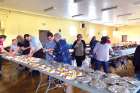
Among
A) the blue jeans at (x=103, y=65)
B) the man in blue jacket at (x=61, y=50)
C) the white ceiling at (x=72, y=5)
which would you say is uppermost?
the white ceiling at (x=72, y=5)

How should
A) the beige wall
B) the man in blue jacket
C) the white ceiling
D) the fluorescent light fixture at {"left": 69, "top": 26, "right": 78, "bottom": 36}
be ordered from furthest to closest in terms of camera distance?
1. the fluorescent light fixture at {"left": 69, "top": 26, "right": 78, "bottom": 36}
2. the beige wall
3. the white ceiling
4. the man in blue jacket

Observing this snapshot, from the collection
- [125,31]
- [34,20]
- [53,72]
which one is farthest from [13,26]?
[125,31]

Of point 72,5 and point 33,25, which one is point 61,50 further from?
point 33,25

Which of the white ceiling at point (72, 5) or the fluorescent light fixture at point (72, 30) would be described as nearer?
the white ceiling at point (72, 5)

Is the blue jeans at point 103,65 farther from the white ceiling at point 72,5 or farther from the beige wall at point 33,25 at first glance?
the beige wall at point 33,25

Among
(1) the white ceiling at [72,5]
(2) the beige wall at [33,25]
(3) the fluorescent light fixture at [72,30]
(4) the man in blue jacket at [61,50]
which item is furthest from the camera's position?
(3) the fluorescent light fixture at [72,30]

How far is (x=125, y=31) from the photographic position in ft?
51.3

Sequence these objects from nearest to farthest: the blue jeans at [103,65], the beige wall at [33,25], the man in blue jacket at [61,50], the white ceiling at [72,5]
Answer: the man in blue jacket at [61,50], the blue jeans at [103,65], the white ceiling at [72,5], the beige wall at [33,25]

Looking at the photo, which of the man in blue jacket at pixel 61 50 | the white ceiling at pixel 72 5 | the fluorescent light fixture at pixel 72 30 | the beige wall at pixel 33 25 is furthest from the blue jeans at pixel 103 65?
the fluorescent light fixture at pixel 72 30

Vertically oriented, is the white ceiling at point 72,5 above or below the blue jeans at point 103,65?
above

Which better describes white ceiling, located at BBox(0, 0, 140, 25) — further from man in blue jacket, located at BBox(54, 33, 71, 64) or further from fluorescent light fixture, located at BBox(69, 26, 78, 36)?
fluorescent light fixture, located at BBox(69, 26, 78, 36)

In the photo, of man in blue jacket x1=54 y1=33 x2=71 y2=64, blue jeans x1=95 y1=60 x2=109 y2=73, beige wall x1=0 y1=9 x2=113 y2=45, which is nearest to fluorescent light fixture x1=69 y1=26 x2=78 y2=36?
beige wall x1=0 y1=9 x2=113 y2=45

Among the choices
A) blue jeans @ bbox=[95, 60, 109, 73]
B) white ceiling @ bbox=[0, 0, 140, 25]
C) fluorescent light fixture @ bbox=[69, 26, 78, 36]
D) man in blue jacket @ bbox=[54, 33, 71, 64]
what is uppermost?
white ceiling @ bbox=[0, 0, 140, 25]

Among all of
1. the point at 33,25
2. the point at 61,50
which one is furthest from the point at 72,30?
the point at 61,50
